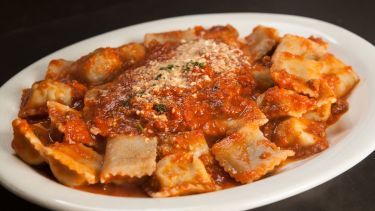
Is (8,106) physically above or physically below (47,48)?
above

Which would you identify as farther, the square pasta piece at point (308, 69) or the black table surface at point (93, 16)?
the black table surface at point (93, 16)

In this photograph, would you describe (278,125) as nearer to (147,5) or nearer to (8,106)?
(8,106)

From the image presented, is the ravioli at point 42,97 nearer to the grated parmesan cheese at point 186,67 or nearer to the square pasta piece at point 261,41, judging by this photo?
the grated parmesan cheese at point 186,67

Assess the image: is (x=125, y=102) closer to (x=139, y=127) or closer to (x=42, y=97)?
(x=139, y=127)

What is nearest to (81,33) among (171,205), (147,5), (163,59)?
(147,5)

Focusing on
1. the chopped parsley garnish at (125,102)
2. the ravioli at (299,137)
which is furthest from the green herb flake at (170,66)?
the ravioli at (299,137)

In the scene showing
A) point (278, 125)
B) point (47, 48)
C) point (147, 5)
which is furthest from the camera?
point (147, 5)

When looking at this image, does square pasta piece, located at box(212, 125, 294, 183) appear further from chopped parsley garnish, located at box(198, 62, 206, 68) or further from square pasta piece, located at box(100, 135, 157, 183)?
chopped parsley garnish, located at box(198, 62, 206, 68)

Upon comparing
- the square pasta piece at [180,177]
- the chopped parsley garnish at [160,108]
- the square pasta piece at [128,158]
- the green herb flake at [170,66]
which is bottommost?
the square pasta piece at [180,177]
